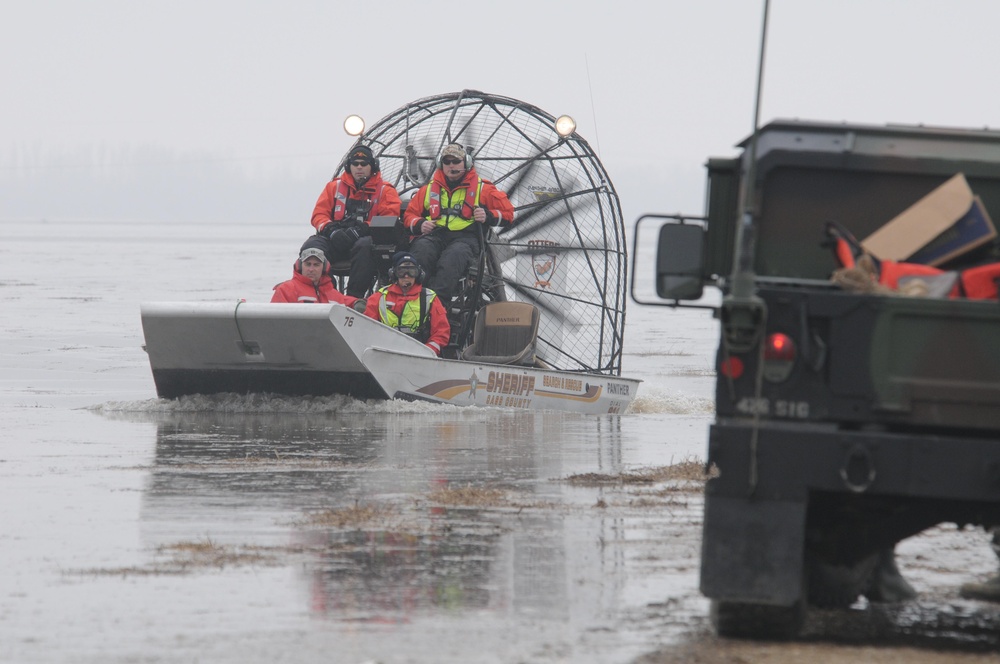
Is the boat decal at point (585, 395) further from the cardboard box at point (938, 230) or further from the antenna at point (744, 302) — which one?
the antenna at point (744, 302)

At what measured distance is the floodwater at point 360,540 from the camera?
5945 millimetres

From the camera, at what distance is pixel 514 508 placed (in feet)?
29.7

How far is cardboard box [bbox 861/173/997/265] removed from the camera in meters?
6.20

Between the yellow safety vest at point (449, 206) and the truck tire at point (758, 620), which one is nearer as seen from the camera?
the truck tire at point (758, 620)

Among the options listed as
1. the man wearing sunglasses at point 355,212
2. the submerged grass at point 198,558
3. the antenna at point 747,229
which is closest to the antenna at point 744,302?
the antenna at point 747,229

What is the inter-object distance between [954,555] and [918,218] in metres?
2.37

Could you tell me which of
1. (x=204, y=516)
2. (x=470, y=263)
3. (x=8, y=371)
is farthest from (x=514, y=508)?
(x=8, y=371)

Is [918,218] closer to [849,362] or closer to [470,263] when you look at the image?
[849,362]

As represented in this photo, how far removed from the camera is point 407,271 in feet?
51.5

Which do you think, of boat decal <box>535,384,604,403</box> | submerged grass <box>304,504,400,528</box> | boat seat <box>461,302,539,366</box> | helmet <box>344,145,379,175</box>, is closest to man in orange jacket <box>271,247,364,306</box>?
helmet <box>344,145,379,175</box>

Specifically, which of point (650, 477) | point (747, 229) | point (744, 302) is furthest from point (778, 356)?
point (650, 477)

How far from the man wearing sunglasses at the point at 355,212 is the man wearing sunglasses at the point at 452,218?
0.36 metres

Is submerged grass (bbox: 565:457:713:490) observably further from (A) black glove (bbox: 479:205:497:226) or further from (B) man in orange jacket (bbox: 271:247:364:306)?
(A) black glove (bbox: 479:205:497:226)

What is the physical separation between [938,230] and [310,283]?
9.92 m
